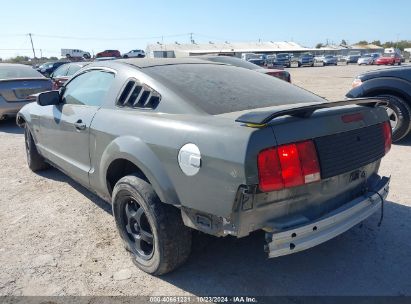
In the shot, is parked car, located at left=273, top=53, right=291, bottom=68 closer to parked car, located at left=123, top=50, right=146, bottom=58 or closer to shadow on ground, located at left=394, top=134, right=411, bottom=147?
parked car, located at left=123, top=50, right=146, bottom=58

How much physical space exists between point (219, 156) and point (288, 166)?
41 centimetres

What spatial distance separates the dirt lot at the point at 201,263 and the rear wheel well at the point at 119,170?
0.57 meters

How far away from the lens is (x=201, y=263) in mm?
3100

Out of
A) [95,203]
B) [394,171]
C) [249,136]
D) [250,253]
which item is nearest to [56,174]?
[95,203]

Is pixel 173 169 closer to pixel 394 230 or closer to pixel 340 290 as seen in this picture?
pixel 340 290

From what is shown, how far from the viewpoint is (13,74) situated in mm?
9281

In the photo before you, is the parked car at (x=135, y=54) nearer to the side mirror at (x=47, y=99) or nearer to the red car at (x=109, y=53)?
the red car at (x=109, y=53)

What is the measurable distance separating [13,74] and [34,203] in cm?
601

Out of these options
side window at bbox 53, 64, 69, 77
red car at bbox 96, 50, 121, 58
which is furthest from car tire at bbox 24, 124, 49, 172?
red car at bbox 96, 50, 121, 58

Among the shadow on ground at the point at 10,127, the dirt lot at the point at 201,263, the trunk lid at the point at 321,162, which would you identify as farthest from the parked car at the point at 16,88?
the trunk lid at the point at 321,162

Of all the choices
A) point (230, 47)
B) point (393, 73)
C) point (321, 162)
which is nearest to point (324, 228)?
point (321, 162)

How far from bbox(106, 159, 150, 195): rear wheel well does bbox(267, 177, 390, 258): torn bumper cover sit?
1225 mm

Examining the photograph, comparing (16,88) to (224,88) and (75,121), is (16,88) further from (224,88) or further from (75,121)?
(224,88)

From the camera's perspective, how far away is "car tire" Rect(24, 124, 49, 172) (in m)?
5.24
